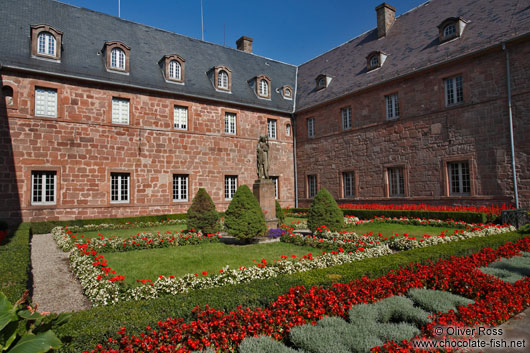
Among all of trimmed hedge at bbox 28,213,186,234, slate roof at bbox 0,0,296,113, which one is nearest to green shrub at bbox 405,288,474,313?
trimmed hedge at bbox 28,213,186,234

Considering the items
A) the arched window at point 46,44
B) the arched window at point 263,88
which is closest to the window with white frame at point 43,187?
the arched window at point 46,44

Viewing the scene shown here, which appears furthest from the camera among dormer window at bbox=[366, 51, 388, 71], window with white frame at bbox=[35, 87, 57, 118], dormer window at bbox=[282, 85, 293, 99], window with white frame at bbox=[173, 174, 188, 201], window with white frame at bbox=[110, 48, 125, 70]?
dormer window at bbox=[282, 85, 293, 99]

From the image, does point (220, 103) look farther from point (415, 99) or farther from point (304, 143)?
point (415, 99)

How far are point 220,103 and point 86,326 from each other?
18.4 metres

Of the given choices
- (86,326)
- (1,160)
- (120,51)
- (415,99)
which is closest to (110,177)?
(1,160)

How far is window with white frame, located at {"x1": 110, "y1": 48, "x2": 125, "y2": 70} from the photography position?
17.4m

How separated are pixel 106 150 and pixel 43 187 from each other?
129 inches

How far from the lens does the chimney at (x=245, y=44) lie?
27.0 meters

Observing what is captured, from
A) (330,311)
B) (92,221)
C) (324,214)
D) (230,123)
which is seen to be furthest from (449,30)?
(92,221)

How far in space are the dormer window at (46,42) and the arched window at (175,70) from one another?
558cm

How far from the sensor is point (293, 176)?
2402 cm

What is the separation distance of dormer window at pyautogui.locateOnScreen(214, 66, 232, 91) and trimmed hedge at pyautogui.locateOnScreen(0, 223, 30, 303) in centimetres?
1503

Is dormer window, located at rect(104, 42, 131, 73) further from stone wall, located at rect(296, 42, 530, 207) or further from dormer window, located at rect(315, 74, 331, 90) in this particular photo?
dormer window, located at rect(315, 74, 331, 90)

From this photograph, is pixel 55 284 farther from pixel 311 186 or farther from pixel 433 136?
pixel 311 186
